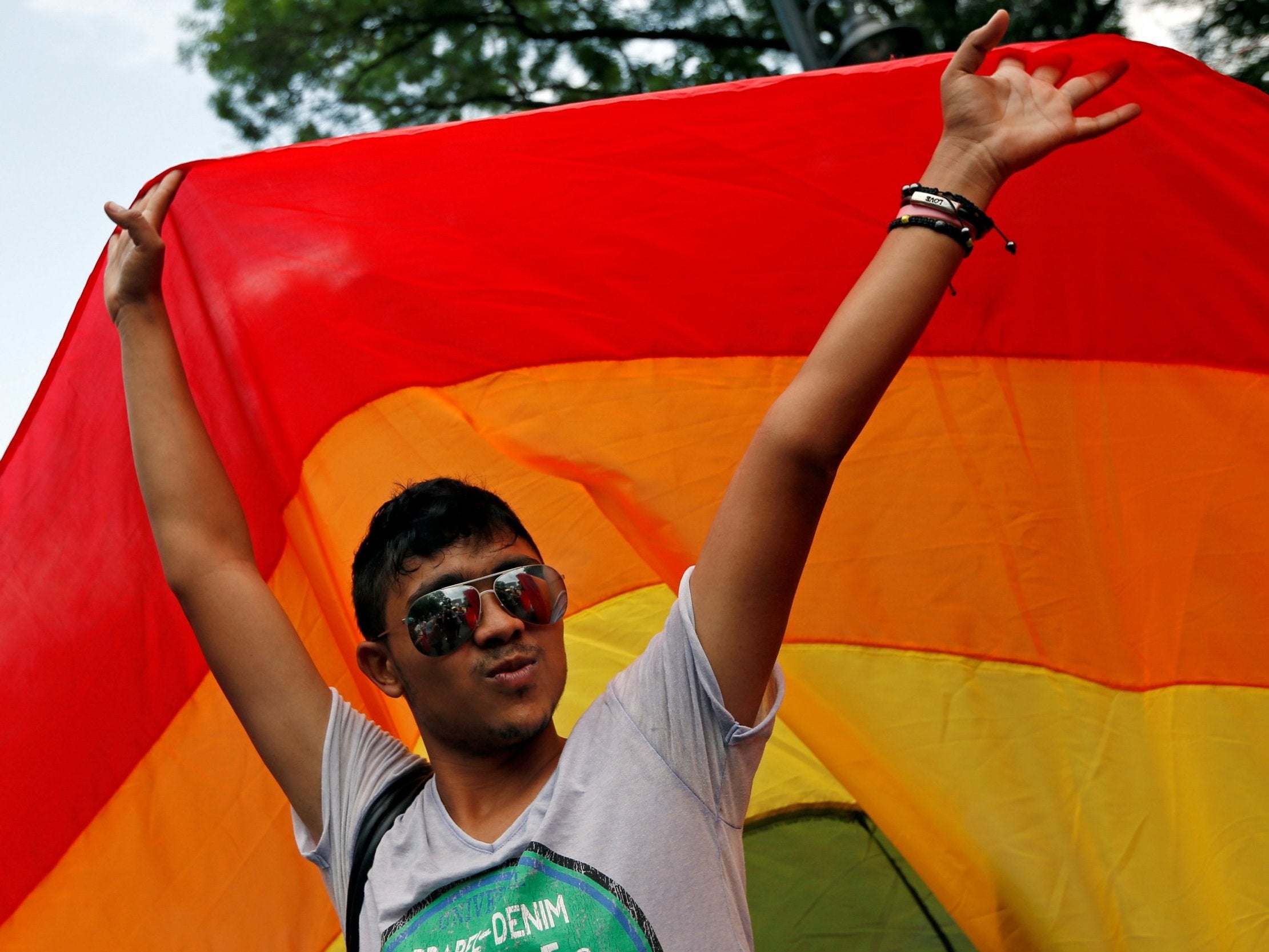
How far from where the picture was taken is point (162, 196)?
2.26 meters

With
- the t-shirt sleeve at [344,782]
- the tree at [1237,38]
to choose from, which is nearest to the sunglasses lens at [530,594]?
the t-shirt sleeve at [344,782]

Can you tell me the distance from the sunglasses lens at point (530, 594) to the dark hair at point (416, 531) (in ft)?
0.34

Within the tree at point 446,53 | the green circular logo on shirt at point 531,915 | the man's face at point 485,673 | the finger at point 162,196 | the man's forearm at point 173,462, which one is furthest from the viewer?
the tree at point 446,53

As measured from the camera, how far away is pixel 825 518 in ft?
7.40

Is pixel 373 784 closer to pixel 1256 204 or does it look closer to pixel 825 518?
pixel 825 518

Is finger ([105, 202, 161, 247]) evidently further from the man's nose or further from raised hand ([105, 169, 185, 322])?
the man's nose

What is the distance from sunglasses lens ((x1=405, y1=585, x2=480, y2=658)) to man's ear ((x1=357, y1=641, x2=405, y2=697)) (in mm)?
155

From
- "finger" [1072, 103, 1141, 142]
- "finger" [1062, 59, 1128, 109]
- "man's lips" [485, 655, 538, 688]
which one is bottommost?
"man's lips" [485, 655, 538, 688]

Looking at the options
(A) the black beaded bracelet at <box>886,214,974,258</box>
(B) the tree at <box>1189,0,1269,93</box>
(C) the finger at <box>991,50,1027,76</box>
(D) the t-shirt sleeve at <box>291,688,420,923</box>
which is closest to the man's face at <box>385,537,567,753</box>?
(D) the t-shirt sleeve at <box>291,688,420,923</box>

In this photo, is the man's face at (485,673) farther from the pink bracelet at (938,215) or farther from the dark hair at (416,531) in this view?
the pink bracelet at (938,215)

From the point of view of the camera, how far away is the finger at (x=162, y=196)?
222cm

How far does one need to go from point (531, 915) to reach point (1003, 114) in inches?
46.0

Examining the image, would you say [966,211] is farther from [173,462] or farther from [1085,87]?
[173,462]

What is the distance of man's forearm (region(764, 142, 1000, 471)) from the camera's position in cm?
144
